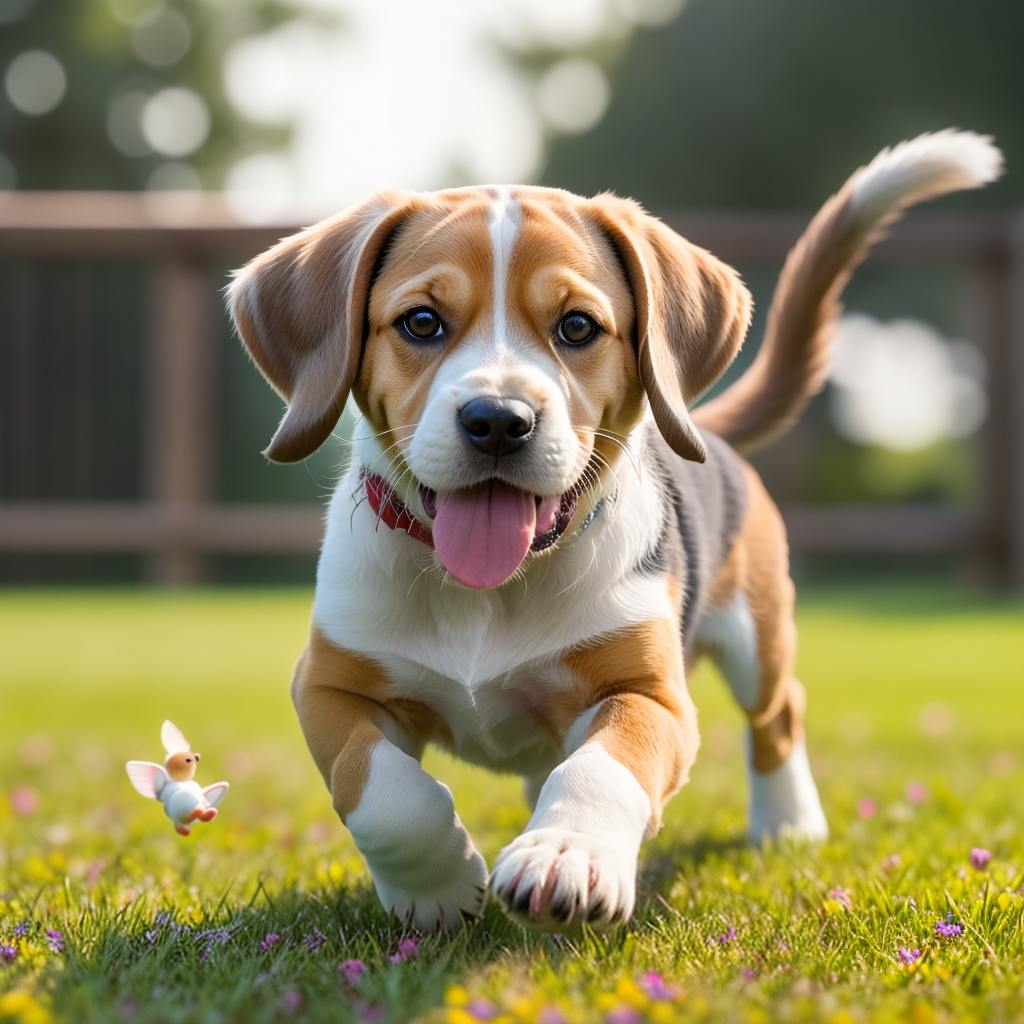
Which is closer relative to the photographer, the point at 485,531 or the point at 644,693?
the point at 485,531

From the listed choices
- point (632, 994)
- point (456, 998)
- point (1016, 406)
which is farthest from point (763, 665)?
point (1016, 406)

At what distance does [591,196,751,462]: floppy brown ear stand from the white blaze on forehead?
11.1 inches

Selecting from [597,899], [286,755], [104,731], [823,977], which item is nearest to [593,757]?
[597,899]

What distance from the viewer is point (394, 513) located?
9.96 feet

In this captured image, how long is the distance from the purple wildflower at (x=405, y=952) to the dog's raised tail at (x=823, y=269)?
230 cm

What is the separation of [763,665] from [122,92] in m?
28.0

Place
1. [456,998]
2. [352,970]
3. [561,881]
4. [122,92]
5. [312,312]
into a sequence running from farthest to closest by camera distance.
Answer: [122,92] < [312,312] < [352,970] < [561,881] < [456,998]

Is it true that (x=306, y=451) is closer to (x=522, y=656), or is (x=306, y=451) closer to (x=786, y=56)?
(x=522, y=656)

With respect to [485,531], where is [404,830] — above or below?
below

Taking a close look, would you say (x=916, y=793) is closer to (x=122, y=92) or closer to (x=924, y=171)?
(x=924, y=171)

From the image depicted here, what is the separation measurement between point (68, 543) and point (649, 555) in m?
10.6

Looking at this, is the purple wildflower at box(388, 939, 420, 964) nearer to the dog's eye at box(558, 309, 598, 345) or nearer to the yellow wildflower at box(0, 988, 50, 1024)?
the yellow wildflower at box(0, 988, 50, 1024)

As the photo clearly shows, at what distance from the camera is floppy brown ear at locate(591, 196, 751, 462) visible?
301cm

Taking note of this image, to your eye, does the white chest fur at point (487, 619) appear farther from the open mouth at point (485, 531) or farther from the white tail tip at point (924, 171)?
the white tail tip at point (924, 171)
